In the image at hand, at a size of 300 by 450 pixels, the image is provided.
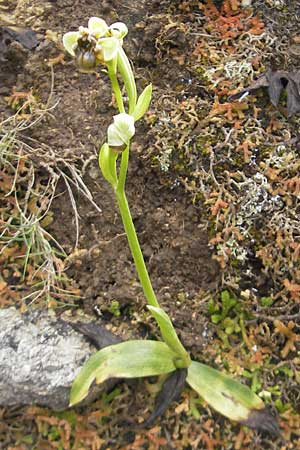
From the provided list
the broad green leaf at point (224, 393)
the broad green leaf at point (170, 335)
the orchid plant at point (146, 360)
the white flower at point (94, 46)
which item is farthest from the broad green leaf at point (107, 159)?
the broad green leaf at point (224, 393)

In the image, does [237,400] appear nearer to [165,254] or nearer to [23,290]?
[165,254]

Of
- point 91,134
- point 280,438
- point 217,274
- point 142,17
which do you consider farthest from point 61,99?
point 280,438

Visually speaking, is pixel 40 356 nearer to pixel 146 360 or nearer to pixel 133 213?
pixel 146 360

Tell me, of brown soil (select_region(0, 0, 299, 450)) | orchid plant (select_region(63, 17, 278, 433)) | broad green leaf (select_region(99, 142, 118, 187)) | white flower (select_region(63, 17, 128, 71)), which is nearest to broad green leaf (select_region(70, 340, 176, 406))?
orchid plant (select_region(63, 17, 278, 433))

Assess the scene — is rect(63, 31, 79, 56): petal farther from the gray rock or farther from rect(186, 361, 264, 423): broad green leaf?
rect(186, 361, 264, 423): broad green leaf

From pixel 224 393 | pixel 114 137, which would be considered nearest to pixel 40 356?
pixel 224 393
